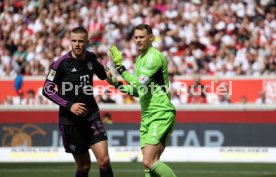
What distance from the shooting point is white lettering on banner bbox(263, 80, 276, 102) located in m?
19.9

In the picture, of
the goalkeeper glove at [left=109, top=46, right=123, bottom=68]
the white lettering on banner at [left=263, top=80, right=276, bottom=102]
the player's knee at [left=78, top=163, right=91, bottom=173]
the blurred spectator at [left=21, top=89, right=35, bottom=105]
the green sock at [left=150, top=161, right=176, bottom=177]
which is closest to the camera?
the green sock at [left=150, top=161, right=176, bottom=177]

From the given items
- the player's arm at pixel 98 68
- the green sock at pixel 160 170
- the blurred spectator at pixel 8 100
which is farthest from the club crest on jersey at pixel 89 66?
the blurred spectator at pixel 8 100

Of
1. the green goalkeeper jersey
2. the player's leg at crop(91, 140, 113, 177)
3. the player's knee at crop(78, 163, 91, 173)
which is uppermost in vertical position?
the green goalkeeper jersey

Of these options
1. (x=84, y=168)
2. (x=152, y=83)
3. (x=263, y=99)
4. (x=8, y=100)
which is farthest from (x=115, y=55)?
(x=8, y=100)

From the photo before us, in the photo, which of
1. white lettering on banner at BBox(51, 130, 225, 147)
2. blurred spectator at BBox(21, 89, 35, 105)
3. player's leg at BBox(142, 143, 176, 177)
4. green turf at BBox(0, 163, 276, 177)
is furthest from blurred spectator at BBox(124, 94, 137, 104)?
player's leg at BBox(142, 143, 176, 177)

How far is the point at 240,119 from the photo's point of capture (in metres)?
18.4

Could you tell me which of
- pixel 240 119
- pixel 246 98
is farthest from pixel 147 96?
pixel 246 98

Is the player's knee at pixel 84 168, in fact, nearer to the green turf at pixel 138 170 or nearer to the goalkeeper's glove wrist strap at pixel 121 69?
the goalkeeper's glove wrist strap at pixel 121 69

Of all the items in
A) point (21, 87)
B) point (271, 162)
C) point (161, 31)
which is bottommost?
point (271, 162)

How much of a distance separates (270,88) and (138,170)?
655 centimetres

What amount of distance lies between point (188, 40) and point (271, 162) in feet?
19.9

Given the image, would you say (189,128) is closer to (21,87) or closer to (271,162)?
(271,162)

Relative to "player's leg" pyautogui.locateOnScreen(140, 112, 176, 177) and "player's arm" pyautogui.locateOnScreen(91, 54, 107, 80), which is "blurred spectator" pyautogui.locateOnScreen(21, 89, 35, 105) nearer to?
"player's arm" pyautogui.locateOnScreen(91, 54, 107, 80)

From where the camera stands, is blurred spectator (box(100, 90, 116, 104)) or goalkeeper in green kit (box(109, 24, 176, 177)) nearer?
goalkeeper in green kit (box(109, 24, 176, 177))
